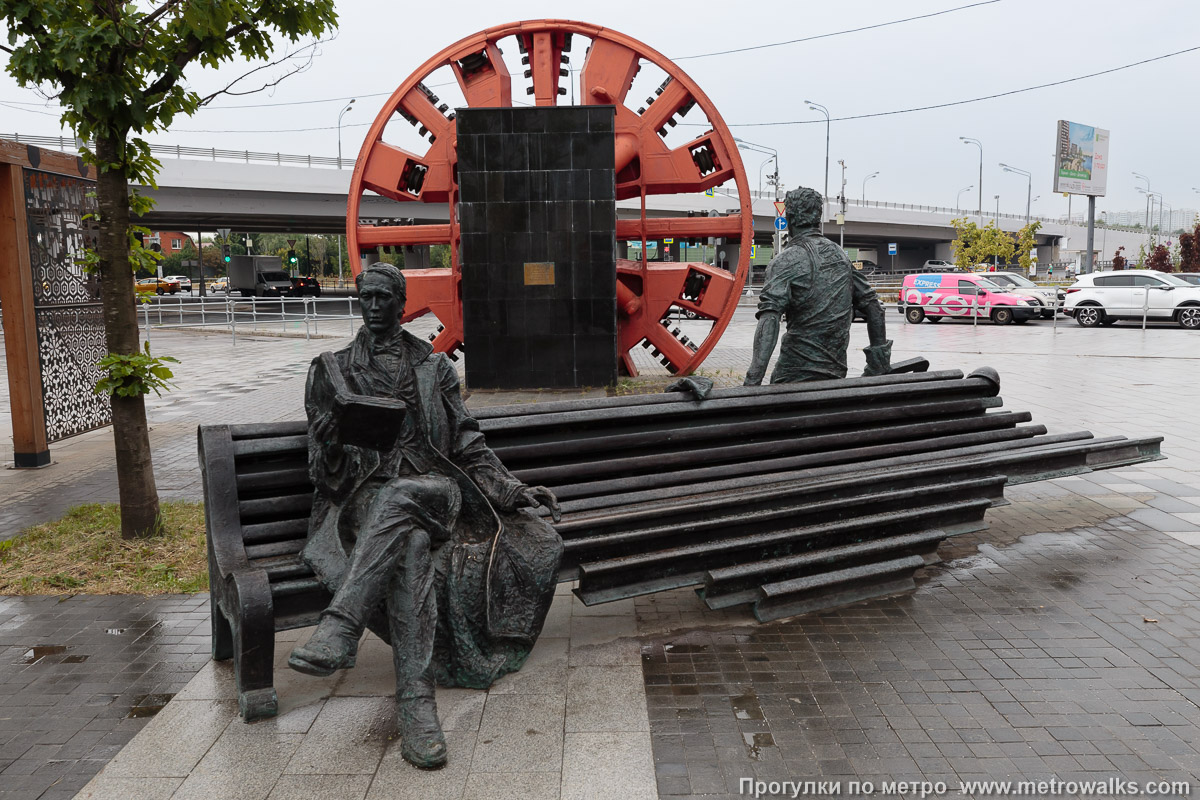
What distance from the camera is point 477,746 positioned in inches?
132

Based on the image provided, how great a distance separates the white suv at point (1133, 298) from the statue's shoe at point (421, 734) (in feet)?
82.5

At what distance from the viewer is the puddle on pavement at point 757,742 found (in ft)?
10.9

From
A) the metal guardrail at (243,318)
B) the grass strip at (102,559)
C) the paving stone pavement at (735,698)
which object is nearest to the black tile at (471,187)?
the grass strip at (102,559)

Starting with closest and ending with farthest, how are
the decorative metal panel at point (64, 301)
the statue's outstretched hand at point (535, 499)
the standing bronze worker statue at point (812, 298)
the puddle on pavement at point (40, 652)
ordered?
the statue's outstretched hand at point (535, 499) → the puddle on pavement at point (40, 652) → the standing bronze worker statue at point (812, 298) → the decorative metal panel at point (64, 301)

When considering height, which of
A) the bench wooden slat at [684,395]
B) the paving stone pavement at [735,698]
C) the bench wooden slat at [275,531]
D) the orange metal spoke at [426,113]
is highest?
the orange metal spoke at [426,113]

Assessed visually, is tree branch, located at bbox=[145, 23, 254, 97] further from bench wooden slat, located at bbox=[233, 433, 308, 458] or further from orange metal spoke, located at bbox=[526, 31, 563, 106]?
orange metal spoke, located at bbox=[526, 31, 563, 106]

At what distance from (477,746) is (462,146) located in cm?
1013

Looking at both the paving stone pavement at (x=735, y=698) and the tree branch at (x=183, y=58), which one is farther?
the tree branch at (x=183, y=58)

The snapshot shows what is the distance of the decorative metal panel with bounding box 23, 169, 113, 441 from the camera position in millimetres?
8547

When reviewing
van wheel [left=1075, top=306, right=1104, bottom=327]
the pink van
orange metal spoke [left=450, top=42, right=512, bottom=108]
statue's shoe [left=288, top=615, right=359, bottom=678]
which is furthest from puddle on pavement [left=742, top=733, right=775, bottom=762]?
van wheel [left=1075, top=306, right=1104, bottom=327]

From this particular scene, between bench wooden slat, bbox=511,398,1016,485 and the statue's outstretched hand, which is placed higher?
the statue's outstretched hand

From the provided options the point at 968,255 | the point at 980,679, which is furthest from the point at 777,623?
the point at 968,255

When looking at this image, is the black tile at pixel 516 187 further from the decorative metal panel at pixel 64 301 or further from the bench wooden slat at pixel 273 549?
the bench wooden slat at pixel 273 549

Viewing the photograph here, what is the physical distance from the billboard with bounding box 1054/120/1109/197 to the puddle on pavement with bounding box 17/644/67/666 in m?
52.9
